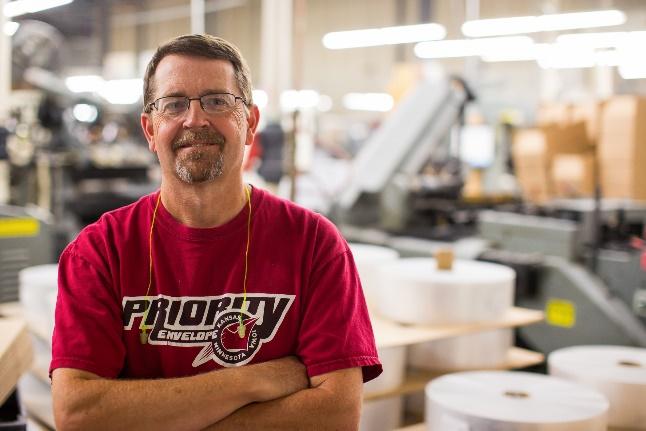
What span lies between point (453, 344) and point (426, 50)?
8.72m

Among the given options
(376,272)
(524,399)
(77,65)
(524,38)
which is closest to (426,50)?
(524,38)

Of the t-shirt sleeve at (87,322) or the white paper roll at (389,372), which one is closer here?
the t-shirt sleeve at (87,322)

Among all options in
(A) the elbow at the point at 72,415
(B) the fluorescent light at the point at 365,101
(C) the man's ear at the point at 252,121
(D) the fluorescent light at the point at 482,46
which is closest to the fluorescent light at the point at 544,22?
(D) the fluorescent light at the point at 482,46

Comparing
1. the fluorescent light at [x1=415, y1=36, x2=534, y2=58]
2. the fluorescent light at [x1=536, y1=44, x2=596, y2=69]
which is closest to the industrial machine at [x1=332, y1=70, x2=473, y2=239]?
the fluorescent light at [x1=415, y1=36, x2=534, y2=58]

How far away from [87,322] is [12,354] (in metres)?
0.31

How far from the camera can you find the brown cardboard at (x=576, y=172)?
5223 millimetres

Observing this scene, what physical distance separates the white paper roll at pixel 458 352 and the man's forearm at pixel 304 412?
105 centimetres

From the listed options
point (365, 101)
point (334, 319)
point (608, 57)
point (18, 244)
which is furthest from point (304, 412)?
point (365, 101)

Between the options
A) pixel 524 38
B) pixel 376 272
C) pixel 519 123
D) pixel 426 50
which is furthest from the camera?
pixel 426 50

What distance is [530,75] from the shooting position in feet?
48.4

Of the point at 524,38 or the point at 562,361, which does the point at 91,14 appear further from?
the point at 562,361

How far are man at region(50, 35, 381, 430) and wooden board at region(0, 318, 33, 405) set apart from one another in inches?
7.1

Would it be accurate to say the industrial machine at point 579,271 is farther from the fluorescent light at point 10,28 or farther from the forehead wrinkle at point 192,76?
the fluorescent light at point 10,28

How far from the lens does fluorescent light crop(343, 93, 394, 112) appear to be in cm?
1720
